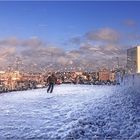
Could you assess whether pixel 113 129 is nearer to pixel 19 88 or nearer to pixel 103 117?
pixel 103 117

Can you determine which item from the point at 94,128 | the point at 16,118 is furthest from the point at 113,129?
the point at 16,118

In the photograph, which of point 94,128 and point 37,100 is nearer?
point 94,128

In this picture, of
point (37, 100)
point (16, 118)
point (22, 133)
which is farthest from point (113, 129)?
point (37, 100)

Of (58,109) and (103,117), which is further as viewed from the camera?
(58,109)

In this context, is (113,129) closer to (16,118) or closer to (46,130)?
(46,130)

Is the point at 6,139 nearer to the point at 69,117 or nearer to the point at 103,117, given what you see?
the point at 69,117

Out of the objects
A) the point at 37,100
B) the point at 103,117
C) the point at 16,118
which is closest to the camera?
the point at 16,118

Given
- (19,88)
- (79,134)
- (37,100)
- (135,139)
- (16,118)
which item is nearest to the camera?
(135,139)

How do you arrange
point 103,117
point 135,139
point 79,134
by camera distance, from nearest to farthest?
1. point 135,139
2. point 79,134
3. point 103,117

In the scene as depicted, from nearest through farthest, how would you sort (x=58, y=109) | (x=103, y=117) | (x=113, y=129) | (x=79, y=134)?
1. (x=79, y=134)
2. (x=113, y=129)
3. (x=103, y=117)
4. (x=58, y=109)
